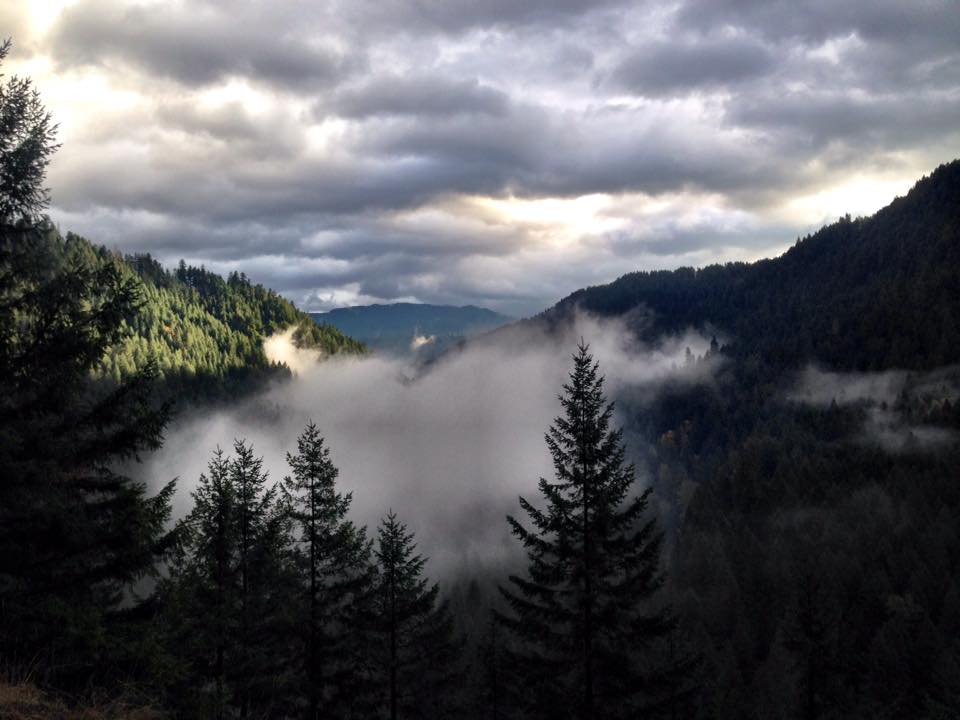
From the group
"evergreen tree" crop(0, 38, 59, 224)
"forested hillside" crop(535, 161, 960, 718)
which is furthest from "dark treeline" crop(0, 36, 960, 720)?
"forested hillside" crop(535, 161, 960, 718)

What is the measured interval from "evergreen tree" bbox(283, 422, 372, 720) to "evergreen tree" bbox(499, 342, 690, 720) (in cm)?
599

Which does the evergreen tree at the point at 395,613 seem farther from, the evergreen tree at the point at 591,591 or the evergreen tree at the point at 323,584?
the evergreen tree at the point at 591,591

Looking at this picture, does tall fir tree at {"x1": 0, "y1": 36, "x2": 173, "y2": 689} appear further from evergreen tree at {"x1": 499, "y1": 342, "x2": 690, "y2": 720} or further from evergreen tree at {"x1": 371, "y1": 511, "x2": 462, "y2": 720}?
evergreen tree at {"x1": 371, "y1": 511, "x2": 462, "y2": 720}

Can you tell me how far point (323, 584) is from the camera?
20094 millimetres

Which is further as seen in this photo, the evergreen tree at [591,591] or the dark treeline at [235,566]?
the evergreen tree at [591,591]

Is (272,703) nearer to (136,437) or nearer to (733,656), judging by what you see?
(136,437)

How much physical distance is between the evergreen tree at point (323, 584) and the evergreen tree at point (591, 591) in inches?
236

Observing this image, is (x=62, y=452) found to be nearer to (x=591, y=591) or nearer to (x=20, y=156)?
(x=20, y=156)

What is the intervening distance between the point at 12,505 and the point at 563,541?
11925mm

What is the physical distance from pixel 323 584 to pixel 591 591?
8688mm

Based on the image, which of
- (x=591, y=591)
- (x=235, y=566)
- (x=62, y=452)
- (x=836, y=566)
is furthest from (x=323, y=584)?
(x=836, y=566)

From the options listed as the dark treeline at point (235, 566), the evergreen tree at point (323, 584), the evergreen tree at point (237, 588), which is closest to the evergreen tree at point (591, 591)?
the dark treeline at point (235, 566)

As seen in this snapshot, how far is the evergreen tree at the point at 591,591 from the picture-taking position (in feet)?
53.9

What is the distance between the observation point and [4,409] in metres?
10.6
